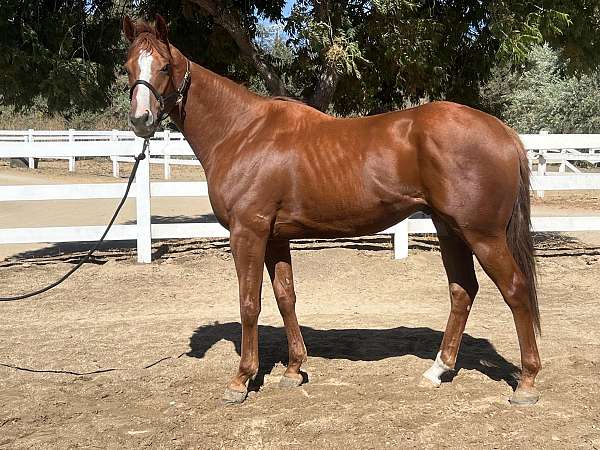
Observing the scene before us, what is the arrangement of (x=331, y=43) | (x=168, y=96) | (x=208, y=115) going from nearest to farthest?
(x=168, y=96)
(x=208, y=115)
(x=331, y=43)

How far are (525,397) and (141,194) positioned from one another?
18.6 feet

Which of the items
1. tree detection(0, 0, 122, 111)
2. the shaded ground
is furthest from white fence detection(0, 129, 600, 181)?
the shaded ground

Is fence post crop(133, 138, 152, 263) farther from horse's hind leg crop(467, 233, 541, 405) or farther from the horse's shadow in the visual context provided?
horse's hind leg crop(467, 233, 541, 405)

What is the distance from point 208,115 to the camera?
13.1ft

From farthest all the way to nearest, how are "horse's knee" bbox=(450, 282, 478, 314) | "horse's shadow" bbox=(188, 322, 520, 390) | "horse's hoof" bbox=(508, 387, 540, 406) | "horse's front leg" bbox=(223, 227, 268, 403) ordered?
"horse's shadow" bbox=(188, 322, 520, 390), "horse's knee" bbox=(450, 282, 478, 314), "horse's front leg" bbox=(223, 227, 268, 403), "horse's hoof" bbox=(508, 387, 540, 406)

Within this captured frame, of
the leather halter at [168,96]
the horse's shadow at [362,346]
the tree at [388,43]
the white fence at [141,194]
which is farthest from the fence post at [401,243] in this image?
the leather halter at [168,96]

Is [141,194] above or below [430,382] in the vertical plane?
above

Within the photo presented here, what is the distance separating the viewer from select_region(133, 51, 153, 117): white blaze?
139 inches

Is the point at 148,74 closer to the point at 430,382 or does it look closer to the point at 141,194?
the point at 430,382

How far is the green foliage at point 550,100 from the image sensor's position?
87.9 feet

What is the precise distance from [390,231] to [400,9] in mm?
2848

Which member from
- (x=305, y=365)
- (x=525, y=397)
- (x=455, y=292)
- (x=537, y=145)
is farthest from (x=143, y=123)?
(x=537, y=145)

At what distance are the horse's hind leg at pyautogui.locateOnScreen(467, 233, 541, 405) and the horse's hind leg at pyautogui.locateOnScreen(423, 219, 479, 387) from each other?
46cm

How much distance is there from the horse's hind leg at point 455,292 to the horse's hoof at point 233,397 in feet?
3.98
